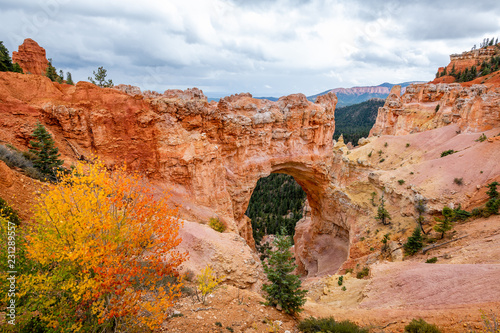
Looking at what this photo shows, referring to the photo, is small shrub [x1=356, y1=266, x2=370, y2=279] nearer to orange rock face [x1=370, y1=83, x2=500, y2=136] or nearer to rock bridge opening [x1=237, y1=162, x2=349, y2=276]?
rock bridge opening [x1=237, y1=162, x2=349, y2=276]

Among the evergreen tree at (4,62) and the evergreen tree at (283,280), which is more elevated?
the evergreen tree at (4,62)

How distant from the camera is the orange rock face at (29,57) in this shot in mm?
51094

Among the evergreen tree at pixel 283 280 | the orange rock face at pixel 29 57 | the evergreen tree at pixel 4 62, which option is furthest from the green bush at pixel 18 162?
the orange rock face at pixel 29 57

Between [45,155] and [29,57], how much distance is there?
53539mm

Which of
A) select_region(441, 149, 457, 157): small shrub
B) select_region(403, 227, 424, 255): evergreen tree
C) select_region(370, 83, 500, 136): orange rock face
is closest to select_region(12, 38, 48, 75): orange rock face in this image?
select_region(403, 227, 424, 255): evergreen tree

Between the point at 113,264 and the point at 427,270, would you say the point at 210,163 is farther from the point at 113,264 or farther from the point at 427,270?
the point at 427,270

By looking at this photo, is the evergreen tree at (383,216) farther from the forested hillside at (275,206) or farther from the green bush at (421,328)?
the forested hillside at (275,206)

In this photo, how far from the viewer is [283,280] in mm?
11305

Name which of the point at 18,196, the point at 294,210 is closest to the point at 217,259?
the point at 18,196

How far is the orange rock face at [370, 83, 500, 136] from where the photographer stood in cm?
3150

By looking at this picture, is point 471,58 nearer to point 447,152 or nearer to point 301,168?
point 447,152

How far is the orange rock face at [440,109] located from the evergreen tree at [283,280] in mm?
36161

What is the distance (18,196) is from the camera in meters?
12.4

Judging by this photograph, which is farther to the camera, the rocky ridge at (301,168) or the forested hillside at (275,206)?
the forested hillside at (275,206)
